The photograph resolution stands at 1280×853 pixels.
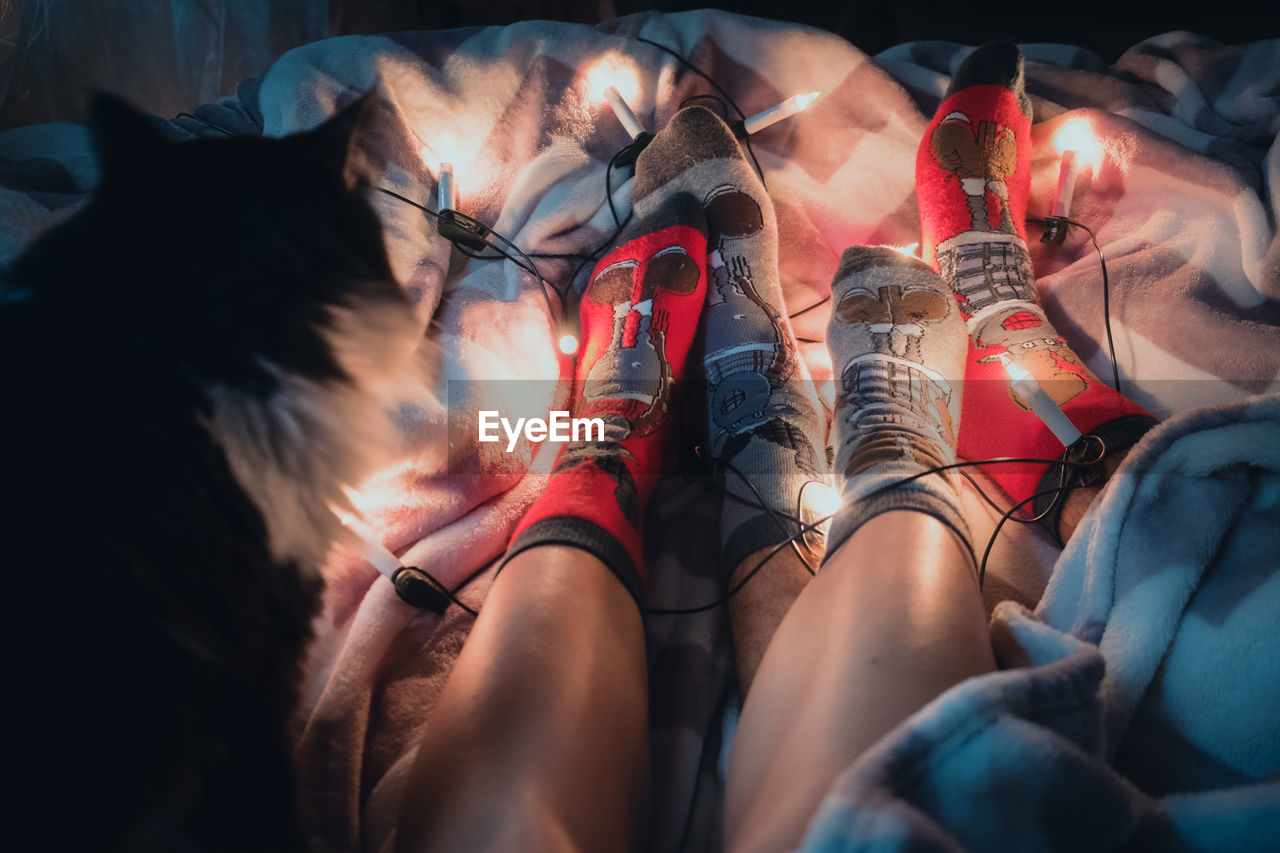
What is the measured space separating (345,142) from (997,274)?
2.90 feet

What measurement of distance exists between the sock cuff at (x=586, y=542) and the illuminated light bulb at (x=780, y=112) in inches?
27.7

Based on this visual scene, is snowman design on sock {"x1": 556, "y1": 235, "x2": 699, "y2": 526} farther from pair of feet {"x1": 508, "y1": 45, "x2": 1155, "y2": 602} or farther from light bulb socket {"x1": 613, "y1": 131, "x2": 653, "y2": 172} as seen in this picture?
light bulb socket {"x1": 613, "y1": 131, "x2": 653, "y2": 172}

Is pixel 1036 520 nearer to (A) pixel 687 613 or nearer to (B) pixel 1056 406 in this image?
(B) pixel 1056 406

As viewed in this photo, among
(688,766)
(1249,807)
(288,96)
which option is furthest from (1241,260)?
(288,96)

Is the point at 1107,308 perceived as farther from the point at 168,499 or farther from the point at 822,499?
the point at 168,499

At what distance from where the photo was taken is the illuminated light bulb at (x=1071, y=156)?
33.8 inches

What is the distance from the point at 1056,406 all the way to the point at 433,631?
0.65m

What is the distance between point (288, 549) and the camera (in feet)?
1.45

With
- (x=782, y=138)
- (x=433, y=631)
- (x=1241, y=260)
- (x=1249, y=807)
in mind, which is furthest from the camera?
(x=782, y=138)

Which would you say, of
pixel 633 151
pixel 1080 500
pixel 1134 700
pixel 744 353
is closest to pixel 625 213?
pixel 633 151

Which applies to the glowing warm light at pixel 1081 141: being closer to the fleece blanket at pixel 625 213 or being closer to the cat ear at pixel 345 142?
the fleece blanket at pixel 625 213

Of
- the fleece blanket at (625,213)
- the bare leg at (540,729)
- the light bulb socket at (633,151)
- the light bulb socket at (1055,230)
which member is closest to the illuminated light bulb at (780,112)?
the fleece blanket at (625,213)

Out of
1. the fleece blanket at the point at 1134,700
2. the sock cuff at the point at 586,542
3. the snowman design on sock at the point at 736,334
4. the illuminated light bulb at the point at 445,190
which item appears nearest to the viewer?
the fleece blanket at the point at 1134,700

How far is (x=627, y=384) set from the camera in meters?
0.74
